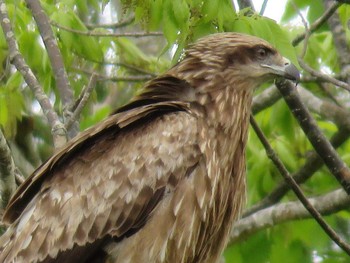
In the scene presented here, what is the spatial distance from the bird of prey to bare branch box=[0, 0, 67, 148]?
0.11m

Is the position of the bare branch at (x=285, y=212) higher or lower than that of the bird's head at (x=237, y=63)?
lower

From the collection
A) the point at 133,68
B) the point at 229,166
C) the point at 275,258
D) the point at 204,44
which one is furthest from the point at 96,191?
the point at 275,258

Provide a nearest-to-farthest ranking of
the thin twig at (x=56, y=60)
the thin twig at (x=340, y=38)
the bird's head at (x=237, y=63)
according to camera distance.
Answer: the thin twig at (x=56, y=60), the bird's head at (x=237, y=63), the thin twig at (x=340, y=38)

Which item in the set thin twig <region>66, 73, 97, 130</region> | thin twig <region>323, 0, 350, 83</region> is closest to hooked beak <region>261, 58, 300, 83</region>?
thin twig <region>66, 73, 97, 130</region>

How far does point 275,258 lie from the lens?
10953mm

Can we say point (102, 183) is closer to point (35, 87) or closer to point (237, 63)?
point (35, 87)

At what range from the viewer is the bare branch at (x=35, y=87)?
294 inches

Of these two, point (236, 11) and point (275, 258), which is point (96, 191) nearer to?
point (236, 11)

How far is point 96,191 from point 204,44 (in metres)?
1.31

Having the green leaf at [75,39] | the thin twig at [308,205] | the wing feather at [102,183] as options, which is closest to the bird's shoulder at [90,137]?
the wing feather at [102,183]

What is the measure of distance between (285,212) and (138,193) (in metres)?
3.05

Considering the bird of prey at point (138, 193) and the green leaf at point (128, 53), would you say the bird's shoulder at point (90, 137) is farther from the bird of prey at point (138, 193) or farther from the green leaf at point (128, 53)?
the green leaf at point (128, 53)

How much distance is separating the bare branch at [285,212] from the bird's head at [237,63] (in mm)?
2010

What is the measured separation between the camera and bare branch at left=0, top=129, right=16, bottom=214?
740cm
